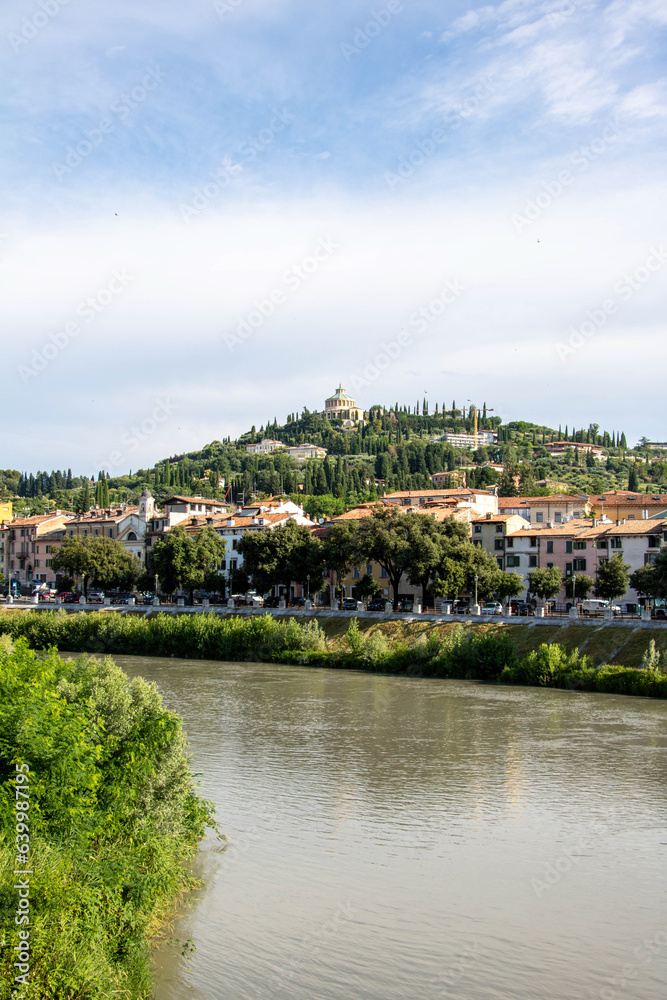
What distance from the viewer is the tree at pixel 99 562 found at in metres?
88.4

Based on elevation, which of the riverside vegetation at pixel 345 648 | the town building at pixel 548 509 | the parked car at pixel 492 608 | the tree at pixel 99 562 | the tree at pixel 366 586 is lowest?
the riverside vegetation at pixel 345 648

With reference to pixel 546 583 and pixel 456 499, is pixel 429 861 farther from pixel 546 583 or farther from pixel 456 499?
pixel 456 499

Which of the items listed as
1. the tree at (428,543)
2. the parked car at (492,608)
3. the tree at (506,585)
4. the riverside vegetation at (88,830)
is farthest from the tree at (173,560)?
the riverside vegetation at (88,830)

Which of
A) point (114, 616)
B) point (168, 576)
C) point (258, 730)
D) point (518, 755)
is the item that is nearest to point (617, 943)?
point (518, 755)

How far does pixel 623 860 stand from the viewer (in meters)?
20.9

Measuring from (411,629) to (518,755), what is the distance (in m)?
30.8

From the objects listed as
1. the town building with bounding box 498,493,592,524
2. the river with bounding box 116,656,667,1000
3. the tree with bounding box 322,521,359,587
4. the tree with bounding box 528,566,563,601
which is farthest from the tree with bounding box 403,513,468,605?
the river with bounding box 116,656,667,1000

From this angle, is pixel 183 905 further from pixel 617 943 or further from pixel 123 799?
pixel 617 943

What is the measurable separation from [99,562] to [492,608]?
1619 inches

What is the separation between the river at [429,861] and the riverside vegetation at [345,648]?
8.39 metres

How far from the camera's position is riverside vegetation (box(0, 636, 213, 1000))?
1235 cm

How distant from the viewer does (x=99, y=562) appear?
3489 inches

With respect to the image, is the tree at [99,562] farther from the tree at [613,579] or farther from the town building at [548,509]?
the tree at [613,579]

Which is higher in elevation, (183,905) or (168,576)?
(168,576)
